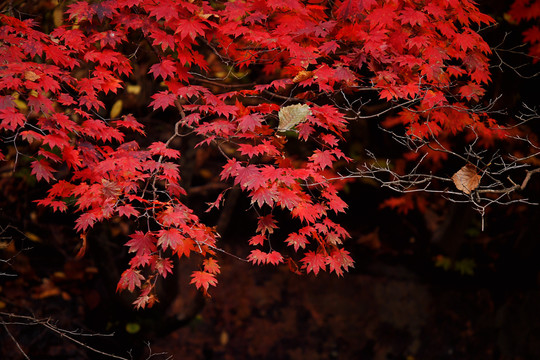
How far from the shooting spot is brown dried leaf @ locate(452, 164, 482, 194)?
145 inches

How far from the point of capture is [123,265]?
23.7 ft

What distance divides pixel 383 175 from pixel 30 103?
6549 millimetres

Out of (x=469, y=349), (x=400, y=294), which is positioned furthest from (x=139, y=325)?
(x=469, y=349)

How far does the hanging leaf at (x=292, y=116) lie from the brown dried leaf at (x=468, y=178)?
1.38 metres

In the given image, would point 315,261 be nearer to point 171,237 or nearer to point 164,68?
point 171,237

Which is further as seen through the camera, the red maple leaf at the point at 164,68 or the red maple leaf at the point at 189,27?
the red maple leaf at the point at 164,68

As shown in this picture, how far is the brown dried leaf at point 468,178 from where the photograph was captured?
3.68m

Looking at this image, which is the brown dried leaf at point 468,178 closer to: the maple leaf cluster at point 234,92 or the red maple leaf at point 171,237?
the maple leaf cluster at point 234,92

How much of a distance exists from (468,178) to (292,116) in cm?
161

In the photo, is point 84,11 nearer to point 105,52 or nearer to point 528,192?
point 105,52

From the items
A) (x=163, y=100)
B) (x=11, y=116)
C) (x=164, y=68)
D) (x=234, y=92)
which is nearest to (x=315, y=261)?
(x=234, y=92)

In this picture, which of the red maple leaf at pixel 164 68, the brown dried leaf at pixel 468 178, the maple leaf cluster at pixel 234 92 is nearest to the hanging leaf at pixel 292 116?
the maple leaf cluster at pixel 234 92

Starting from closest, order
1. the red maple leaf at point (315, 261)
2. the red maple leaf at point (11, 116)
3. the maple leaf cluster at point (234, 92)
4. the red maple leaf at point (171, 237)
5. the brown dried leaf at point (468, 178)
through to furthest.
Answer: the red maple leaf at point (11, 116) < the red maple leaf at point (171, 237) < the maple leaf cluster at point (234, 92) < the brown dried leaf at point (468, 178) < the red maple leaf at point (315, 261)

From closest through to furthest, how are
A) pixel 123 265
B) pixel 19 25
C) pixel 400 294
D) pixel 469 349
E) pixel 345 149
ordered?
pixel 19 25, pixel 123 265, pixel 469 349, pixel 400 294, pixel 345 149
